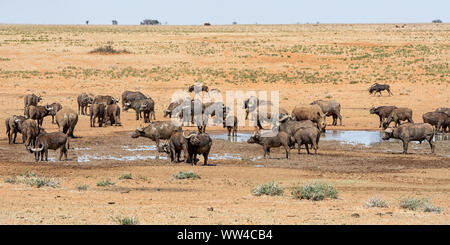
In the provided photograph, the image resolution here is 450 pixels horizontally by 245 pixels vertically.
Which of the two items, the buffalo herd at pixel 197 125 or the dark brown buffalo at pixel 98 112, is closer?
the buffalo herd at pixel 197 125

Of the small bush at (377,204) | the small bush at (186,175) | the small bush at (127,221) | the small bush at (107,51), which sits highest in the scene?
the small bush at (107,51)

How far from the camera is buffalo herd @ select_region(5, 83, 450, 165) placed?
69.9 feet

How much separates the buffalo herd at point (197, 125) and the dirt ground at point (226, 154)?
0.58m

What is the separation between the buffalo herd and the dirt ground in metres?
0.58

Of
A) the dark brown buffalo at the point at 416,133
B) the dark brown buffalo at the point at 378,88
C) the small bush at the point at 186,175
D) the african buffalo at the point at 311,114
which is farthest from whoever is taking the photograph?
the dark brown buffalo at the point at 378,88

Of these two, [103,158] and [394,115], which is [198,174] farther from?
[394,115]

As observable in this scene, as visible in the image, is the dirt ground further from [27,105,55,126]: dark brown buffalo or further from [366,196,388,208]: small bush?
[27,105,55,126]: dark brown buffalo

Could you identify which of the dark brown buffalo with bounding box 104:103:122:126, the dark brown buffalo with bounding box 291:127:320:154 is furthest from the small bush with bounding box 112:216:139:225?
the dark brown buffalo with bounding box 104:103:122:126

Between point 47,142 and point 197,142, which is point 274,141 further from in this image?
point 47,142

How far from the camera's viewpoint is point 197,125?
31.2m

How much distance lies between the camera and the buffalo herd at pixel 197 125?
69.9ft

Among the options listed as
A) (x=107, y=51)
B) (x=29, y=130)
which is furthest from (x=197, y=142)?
(x=107, y=51)

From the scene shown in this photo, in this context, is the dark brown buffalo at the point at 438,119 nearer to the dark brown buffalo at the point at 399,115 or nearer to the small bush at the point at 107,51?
the dark brown buffalo at the point at 399,115

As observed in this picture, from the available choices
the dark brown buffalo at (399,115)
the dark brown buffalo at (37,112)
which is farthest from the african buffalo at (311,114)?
the dark brown buffalo at (37,112)
